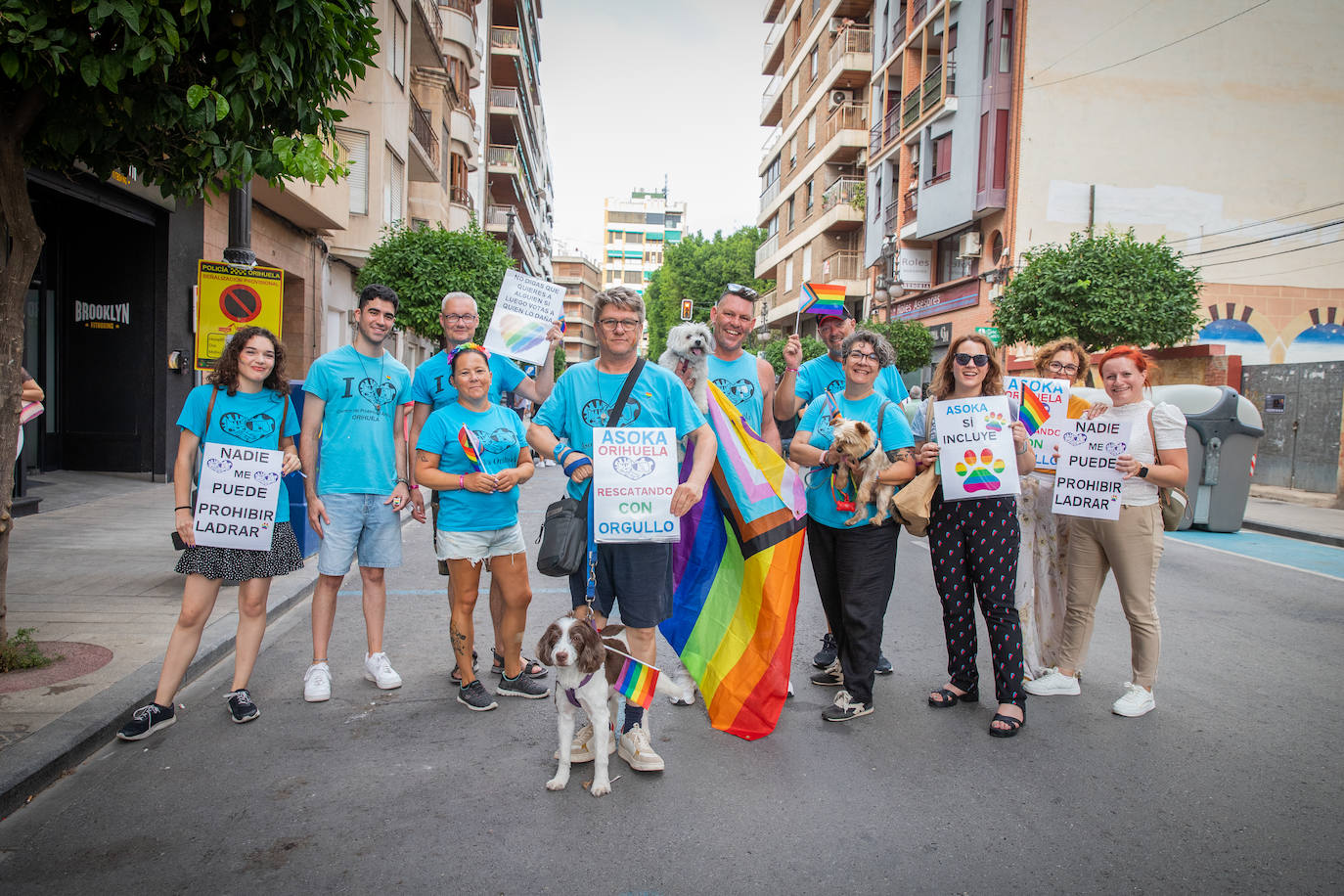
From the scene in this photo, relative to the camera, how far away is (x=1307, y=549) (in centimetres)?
1110

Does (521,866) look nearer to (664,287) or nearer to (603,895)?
(603,895)

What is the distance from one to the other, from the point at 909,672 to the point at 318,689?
11.1 ft

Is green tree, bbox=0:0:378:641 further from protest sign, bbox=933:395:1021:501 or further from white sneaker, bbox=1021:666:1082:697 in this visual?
white sneaker, bbox=1021:666:1082:697

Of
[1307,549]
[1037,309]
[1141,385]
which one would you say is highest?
[1037,309]

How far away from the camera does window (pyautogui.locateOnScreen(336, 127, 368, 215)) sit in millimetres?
20141

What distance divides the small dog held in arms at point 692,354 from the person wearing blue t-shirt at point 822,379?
0.70m

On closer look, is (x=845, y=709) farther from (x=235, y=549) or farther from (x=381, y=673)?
(x=235, y=549)

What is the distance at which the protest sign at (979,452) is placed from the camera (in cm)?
431

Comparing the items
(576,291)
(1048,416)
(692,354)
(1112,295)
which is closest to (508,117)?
(1112,295)

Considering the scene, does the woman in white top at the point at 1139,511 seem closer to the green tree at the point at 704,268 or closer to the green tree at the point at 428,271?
the green tree at the point at 428,271

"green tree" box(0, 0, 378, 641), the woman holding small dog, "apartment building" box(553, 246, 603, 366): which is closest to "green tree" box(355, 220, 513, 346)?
"green tree" box(0, 0, 378, 641)

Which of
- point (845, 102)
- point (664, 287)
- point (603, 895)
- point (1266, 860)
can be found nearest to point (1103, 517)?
point (1266, 860)

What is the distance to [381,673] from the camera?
4.83 m

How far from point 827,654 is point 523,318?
300cm
